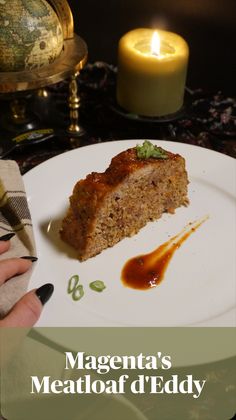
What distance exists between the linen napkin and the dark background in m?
0.95

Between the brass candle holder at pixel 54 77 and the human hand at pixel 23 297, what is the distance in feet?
1.60

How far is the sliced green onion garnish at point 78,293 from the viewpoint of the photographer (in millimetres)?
1234

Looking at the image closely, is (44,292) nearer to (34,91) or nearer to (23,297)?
(23,297)

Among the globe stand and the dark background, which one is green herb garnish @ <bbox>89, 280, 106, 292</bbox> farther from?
the dark background

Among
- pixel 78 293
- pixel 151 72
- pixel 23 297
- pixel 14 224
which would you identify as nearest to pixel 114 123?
pixel 151 72

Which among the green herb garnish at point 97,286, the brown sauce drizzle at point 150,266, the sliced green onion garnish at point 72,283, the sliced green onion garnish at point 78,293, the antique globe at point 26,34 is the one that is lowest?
the brown sauce drizzle at point 150,266

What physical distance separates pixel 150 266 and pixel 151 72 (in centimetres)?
78

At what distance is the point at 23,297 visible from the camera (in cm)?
106

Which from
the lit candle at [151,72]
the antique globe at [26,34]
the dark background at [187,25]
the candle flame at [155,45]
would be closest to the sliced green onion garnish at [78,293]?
the antique globe at [26,34]

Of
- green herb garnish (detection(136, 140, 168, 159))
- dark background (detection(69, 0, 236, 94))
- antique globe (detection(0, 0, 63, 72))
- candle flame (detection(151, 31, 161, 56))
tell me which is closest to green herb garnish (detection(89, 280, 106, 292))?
green herb garnish (detection(136, 140, 168, 159))

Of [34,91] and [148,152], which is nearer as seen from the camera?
[148,152]

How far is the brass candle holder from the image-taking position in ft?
4.85

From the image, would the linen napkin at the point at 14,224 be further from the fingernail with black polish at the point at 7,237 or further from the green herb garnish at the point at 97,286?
the green herb garnish at the point at 97,286

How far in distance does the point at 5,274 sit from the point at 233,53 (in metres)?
1.46
